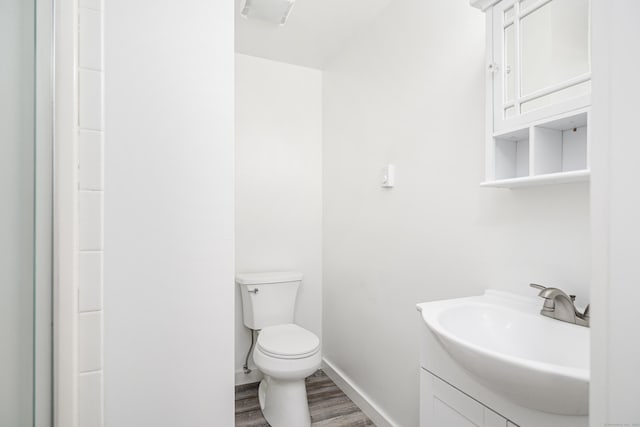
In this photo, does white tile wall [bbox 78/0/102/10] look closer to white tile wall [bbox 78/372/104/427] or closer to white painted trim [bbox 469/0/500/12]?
white tile wall [bbox 78/372/104/427]

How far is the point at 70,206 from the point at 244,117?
1802 millimetres

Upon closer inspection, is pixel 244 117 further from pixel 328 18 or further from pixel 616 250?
pixel 616 250

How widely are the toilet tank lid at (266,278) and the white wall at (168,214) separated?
3.56 ft

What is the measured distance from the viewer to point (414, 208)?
1631 mm

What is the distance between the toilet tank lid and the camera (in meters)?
2.18

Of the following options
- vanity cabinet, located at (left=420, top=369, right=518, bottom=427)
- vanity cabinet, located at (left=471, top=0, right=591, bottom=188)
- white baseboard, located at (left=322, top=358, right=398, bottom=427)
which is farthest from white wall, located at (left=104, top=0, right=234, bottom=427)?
white baseboard, located at (left=322, top=358, right=398, bottom=427)

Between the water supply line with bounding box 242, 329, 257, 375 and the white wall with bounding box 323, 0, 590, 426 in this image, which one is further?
the water supply line with bounding box 242, 329, 257, 375

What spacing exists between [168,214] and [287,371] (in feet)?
3.62

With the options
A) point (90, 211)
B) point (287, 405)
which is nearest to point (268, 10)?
point (90, 211)

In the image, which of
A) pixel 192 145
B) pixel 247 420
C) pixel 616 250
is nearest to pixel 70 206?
pixel 192 145

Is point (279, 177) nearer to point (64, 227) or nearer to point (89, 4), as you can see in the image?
point (89, 4)

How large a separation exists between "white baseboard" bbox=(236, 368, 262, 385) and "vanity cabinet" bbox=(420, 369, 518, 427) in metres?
1.60

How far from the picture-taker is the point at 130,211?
37.7 inches

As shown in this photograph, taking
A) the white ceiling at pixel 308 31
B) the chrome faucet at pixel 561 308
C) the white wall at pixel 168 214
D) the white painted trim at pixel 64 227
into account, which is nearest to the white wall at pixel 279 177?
the white ceiling at pixel 308 31
